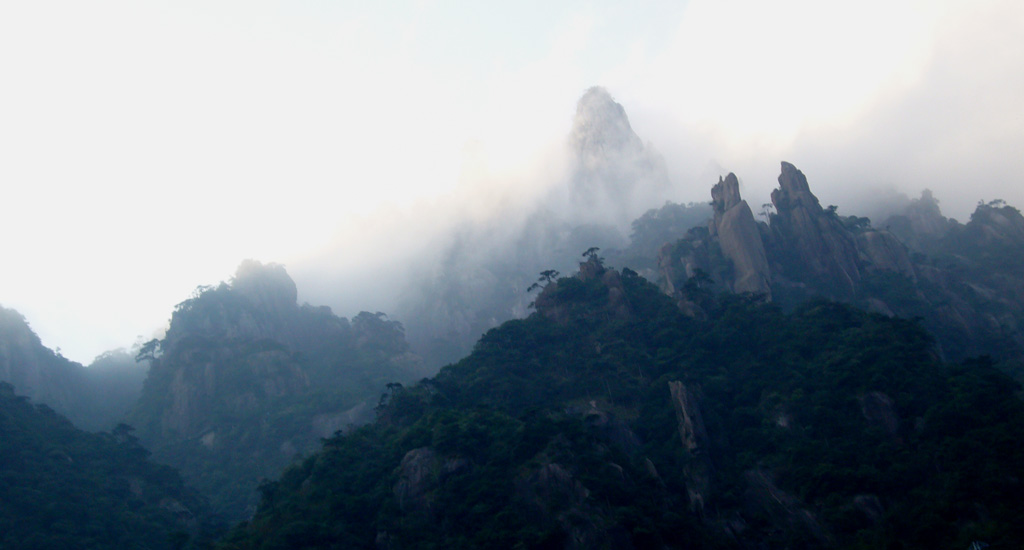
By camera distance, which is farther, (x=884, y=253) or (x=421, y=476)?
(x=884, y=253)

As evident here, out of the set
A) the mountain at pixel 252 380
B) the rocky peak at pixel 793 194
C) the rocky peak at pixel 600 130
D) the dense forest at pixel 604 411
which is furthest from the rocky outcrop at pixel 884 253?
the rocky peak at pixel 600 130

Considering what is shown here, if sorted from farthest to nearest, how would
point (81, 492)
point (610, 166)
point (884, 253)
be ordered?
point (610, 166)
point (884, 253)
point (81, 492)

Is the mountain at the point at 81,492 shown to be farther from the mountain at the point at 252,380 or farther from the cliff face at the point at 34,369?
the cliff face at the point at 34,369

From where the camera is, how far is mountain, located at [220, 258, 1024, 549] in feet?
134

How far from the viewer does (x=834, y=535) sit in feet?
131

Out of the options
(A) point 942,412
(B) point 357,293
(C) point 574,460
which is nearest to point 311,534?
(C) point 574,460

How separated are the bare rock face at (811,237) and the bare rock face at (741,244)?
4.39 meters

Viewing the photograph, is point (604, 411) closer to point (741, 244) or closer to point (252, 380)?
point (741, 244)

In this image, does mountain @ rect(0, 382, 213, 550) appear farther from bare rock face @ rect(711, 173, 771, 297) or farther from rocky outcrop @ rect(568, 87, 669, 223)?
rocky outcrop @ rect(568, 87, 669, 223)

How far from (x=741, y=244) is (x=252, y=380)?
61785 mm

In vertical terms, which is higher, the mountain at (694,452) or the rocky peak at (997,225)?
the rocky peak at (997,225)

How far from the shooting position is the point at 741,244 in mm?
81688

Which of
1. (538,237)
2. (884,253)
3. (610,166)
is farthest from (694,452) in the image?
(610,166)

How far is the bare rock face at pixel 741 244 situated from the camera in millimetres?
79062
